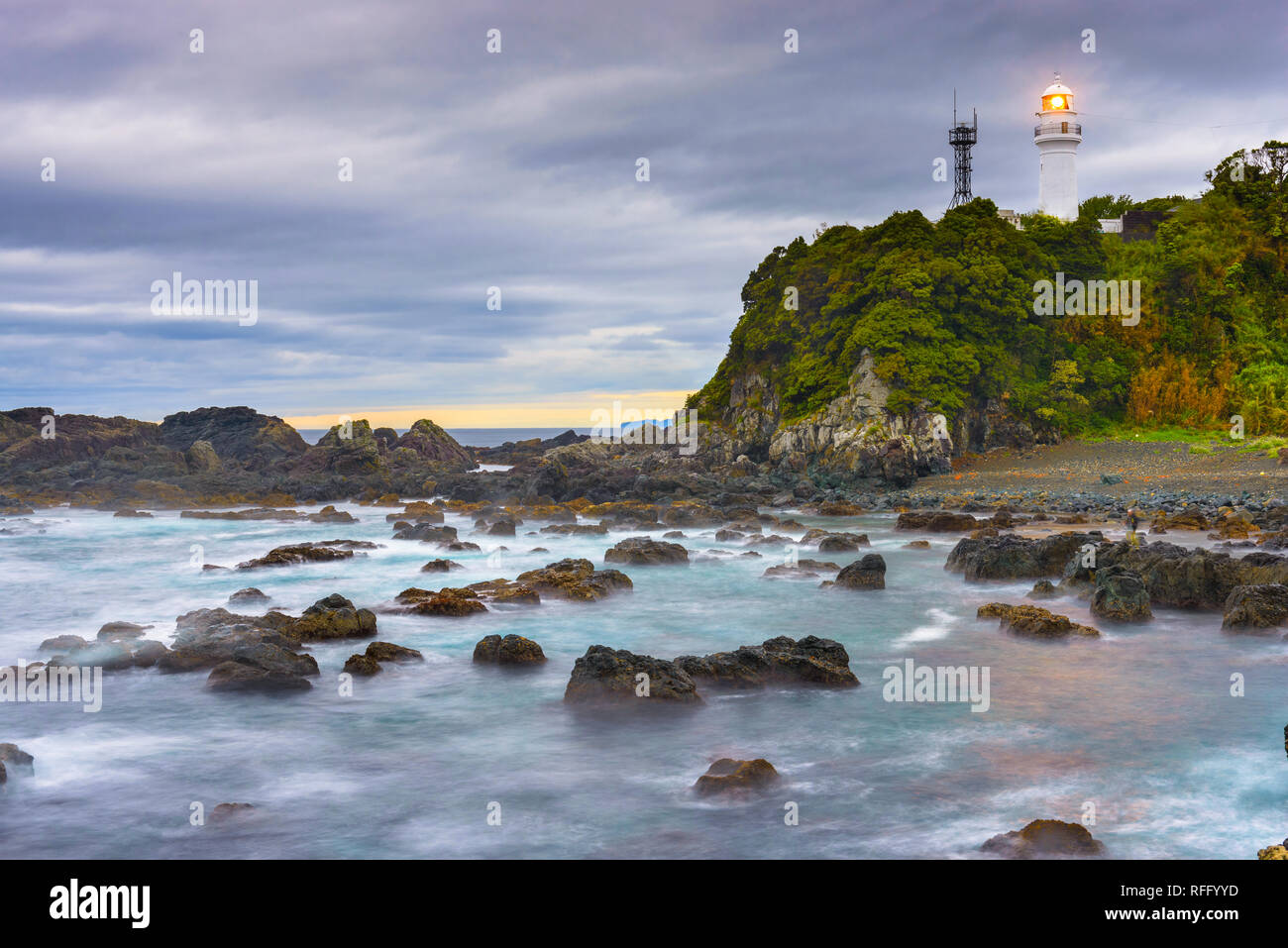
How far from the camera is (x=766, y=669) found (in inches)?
519

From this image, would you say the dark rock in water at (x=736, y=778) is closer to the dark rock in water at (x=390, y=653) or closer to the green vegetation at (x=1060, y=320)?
the dark rock in water at (x=390, y=653)

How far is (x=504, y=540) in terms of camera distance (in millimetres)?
31078

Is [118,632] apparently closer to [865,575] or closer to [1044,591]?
[865,575]

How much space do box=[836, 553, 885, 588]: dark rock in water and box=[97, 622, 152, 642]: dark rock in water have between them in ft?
44.1

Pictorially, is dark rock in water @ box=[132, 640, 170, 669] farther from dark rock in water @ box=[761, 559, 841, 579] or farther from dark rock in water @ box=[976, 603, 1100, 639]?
dark rock in water @ box=[976, 603, 1100, 639]

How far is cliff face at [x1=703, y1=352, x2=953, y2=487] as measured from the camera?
41.4 metres

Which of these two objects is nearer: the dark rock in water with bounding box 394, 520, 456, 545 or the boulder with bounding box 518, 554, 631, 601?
the boulder with bounding box 518, 554, 631, 601

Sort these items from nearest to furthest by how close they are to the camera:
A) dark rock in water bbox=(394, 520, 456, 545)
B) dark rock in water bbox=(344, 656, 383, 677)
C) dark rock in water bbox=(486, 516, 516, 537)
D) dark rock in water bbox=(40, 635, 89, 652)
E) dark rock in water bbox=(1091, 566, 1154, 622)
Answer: dark rock in water bbox=(344, 656, 383, 677), dark rock in water bbox=(40, 635, 89, 652), dark rock in water bbox=(1091, 566, 1154, 622), dark rock in water bbox=(394, 520, 456, 545), dark rock in water bbox=(486, 516, 516, 537)

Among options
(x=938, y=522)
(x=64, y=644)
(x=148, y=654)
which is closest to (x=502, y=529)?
(x=938, y=522)

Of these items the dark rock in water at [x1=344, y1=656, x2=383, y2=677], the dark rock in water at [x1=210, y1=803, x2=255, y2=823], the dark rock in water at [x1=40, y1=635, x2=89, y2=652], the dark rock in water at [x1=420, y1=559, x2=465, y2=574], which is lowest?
the dark rock in water at [x1=210, y1=803, x2=255, y2=823]

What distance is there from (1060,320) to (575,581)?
36.6 metres

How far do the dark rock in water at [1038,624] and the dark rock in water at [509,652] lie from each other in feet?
25.4

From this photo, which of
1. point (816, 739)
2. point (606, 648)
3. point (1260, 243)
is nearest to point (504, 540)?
point (606, 648)

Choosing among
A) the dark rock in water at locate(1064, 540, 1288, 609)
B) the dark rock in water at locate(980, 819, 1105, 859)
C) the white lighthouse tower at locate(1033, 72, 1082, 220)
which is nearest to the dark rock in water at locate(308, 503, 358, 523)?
the dark rock in water at locate(1064, 540, 1288, 609)
